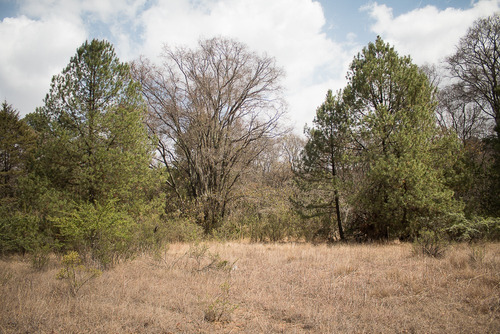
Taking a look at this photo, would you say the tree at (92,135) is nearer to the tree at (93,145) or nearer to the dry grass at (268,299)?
the tree at (93,145)

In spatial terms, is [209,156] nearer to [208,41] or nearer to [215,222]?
[215,222]

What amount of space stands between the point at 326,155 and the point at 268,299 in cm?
1010

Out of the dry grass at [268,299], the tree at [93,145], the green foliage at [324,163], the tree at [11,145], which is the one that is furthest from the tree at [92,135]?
the tree at [11,145]

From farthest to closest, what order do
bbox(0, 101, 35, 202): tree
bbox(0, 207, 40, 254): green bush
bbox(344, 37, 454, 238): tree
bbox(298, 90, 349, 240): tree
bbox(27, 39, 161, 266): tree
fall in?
1. bbox(0, 101, 35, 202): tree
2. bbox(298, 90, 349, 240): tree
3. bbox(344, 37, 454, 238): tree
4. bbox(27, 39, 161, 266): tree
5. bbox(0, 207, 40, 254): green bush

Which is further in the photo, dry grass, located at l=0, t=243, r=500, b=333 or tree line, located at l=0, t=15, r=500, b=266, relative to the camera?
tree line, located at l=0, t=15, r=500, b=266

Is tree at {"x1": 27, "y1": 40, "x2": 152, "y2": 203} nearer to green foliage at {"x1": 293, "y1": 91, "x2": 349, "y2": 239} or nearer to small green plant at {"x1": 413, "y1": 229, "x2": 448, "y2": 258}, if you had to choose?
green foliage at {"x1": 293, "y1": 91, "x2": 349, "y2": 239}

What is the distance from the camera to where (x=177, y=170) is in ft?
69.3

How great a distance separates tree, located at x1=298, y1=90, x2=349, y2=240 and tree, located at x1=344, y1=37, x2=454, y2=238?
861 mm

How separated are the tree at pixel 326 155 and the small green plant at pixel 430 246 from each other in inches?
202

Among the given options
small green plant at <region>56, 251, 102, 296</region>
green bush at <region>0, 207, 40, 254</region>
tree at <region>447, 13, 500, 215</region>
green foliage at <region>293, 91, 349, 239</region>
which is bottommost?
small green plant at <region>56, 251, 102, 296</region>

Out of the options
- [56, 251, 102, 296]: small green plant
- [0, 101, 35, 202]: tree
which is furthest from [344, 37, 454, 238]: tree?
[0, 101, 35, 202]: tree

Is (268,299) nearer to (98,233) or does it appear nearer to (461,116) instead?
(98,233)

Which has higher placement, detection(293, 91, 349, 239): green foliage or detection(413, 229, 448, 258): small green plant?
detection(293, 91, 349, 239): green foliage

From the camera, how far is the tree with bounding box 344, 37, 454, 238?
10.6 metres
